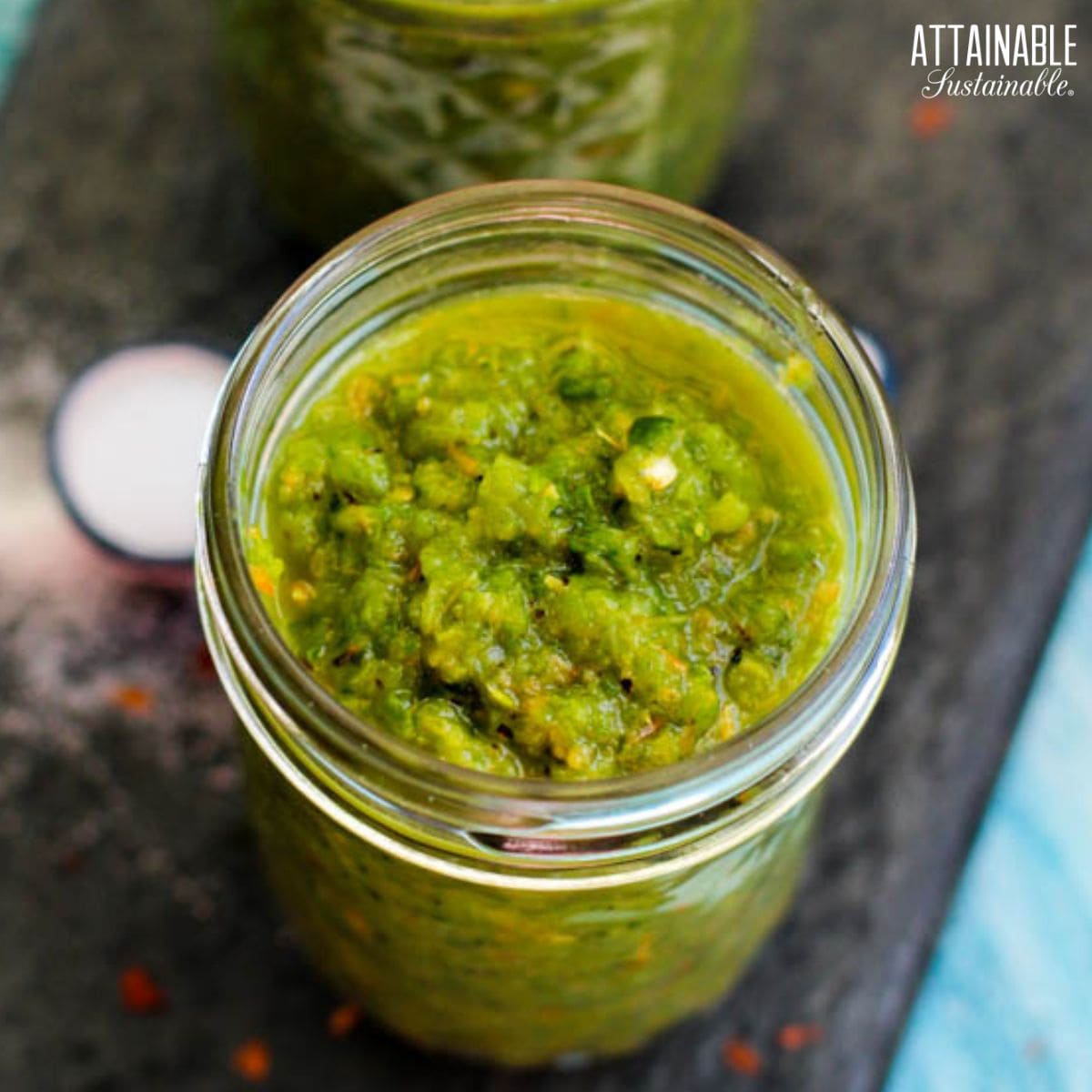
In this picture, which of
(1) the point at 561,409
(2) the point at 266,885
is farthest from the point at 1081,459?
(2) the point at 266,885

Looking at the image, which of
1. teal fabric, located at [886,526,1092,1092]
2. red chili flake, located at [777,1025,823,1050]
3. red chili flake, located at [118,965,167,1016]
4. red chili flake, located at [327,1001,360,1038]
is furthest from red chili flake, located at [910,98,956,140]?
red chili flake, located at [118,965,167,1016]

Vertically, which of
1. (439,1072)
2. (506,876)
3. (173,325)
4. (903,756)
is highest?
(506,876)

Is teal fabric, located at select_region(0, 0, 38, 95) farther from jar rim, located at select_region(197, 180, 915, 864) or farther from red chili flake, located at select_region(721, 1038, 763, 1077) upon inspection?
red chili flake, located at select_region(721, 1038, 763, 1077)

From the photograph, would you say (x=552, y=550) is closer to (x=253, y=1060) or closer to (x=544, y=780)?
(x=544, y=780)

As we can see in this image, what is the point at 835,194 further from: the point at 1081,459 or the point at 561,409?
the point at 561,409

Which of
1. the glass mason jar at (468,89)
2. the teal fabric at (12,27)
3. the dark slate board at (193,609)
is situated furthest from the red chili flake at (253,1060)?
the teal fabric at (12,27)

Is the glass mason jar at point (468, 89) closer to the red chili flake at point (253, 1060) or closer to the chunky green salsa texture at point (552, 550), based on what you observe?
the chunky green salsa texture at point (552, 550)
